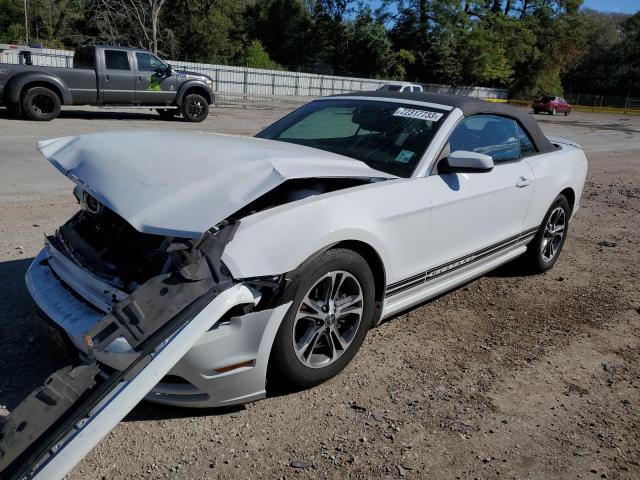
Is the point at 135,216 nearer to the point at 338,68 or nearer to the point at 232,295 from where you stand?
the point at 232,295

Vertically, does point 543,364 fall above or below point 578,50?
below

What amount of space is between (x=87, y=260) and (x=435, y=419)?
1.97 m

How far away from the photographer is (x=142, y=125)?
48.4 feet

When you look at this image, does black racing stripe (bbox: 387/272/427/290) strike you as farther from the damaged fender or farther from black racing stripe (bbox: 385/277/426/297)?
the damaged fender

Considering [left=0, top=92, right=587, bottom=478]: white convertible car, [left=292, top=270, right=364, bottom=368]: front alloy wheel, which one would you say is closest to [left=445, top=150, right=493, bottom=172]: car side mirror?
[left=0, top=92, right=587, bottom=478]: white convertible car

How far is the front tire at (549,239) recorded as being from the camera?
4.95 meters

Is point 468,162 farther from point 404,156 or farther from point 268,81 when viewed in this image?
point 268,81

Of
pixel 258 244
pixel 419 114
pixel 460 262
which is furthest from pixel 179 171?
pixel 460 262

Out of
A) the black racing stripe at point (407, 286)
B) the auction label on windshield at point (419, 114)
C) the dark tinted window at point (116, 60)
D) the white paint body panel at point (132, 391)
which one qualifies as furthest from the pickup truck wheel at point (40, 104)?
the white paint body panel at point (132, 391)

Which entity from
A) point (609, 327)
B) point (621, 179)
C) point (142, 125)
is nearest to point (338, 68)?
point (142, 125)

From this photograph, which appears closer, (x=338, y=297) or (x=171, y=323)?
(x=171, y=323)

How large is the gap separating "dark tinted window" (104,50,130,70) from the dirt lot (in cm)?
1088

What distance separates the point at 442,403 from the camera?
3.03 metres

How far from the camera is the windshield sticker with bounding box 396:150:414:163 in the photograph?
3.65m
